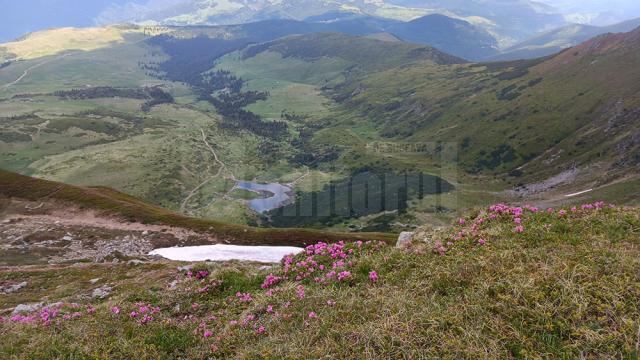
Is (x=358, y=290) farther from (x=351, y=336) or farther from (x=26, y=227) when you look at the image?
(x=26, y=227)

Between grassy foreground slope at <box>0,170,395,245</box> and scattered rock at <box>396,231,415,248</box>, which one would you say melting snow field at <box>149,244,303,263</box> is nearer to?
grassy foreground slope at <box>0,170,395,245</box>

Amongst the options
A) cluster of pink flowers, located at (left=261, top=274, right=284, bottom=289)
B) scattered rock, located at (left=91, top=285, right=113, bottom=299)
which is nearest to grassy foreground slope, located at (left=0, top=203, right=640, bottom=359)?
cluster of pink flowers, located at (left=261, top=274, right=284, bottom=289)

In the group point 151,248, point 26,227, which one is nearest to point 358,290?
point 151,248

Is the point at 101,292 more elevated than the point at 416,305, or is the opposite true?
the point at 416,305

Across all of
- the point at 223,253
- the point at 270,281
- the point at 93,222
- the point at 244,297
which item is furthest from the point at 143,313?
the point at 93,222

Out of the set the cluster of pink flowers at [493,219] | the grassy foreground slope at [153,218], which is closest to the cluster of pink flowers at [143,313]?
the cluster of pink flowers at [493,219]

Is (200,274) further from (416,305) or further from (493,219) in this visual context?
(493,219)

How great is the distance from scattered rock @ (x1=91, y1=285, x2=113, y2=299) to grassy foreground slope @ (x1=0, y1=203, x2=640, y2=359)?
11.2 m

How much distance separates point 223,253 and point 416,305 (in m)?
54.5

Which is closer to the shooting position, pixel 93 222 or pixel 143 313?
pixel 143 313

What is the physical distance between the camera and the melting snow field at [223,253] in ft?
198

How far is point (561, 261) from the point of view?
13.5 metres

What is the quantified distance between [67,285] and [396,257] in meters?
34.5

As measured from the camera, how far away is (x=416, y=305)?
13.1 meters
